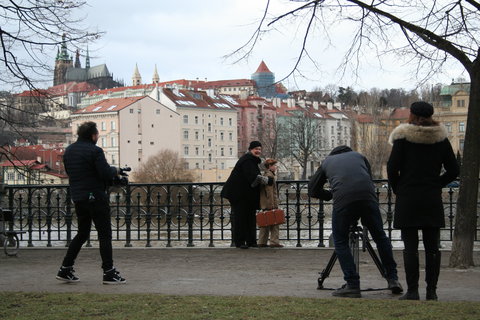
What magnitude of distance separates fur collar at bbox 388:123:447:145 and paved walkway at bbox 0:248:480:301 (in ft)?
5.33

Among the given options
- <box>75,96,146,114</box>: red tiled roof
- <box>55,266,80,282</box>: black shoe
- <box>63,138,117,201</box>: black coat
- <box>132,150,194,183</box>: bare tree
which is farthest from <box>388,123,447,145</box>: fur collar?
<box>75,96,146,114</box>: red tiled roof

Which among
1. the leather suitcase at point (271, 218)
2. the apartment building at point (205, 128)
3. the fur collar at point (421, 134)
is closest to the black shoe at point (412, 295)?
the fur collar at point (421, 134)

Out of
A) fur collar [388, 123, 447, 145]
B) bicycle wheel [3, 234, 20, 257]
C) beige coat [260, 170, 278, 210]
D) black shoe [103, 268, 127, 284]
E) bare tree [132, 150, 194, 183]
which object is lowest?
bare tree [132, 150, 194, 183]

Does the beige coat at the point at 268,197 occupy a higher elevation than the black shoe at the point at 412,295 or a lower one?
higher

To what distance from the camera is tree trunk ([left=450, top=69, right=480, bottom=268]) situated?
35.9 ft

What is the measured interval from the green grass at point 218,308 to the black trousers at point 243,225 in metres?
6.06

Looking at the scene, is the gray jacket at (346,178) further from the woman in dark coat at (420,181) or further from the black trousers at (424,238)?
the black trousers at (424,238)

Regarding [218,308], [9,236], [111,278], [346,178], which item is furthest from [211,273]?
[9,236]

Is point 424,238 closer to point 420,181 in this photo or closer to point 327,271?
point 420,181

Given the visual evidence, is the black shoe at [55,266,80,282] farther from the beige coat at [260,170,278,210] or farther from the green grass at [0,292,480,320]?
the beige coat at [260,170,278,210]

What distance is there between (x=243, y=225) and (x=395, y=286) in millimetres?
6049

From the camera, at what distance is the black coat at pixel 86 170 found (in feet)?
31.1

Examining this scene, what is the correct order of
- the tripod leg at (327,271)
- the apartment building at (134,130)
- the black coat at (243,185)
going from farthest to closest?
the apartment building at (134,130)
the black coat at (243,185)
the tripod leg at (327,271)

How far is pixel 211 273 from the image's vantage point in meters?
10.7
